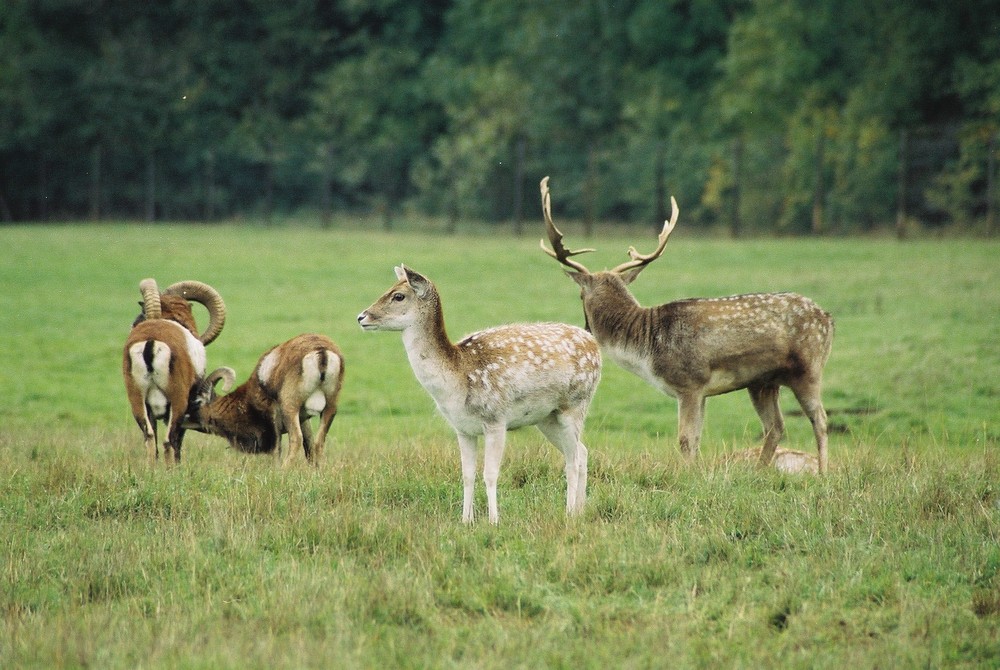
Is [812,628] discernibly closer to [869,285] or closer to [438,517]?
[438,517]

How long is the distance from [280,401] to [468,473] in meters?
2.63

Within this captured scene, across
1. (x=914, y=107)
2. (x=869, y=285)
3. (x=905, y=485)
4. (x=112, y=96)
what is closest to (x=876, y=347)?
(x=869, y=285)

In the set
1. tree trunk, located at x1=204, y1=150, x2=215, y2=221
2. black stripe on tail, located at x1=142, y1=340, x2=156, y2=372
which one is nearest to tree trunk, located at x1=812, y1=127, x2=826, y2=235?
tree trunk, located at x1=204, y1=150, x2=215, y2=221

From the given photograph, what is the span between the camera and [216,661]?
548cm

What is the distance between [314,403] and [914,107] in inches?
1258

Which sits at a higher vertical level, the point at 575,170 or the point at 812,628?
the point at 575,170

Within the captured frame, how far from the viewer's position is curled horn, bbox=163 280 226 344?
11.4 metres

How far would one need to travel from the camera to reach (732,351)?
392 inches

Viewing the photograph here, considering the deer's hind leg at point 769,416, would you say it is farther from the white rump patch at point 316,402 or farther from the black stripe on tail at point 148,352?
the black stripe on tail at point 148,352

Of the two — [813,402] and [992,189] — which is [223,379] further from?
[992,189]

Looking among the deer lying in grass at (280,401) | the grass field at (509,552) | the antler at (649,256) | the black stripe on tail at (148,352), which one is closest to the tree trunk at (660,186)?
the grass field at (509,552)

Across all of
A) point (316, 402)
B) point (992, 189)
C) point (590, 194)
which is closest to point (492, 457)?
point (316, 402)

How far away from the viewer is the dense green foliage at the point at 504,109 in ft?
120

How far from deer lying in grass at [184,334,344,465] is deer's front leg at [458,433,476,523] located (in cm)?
196
